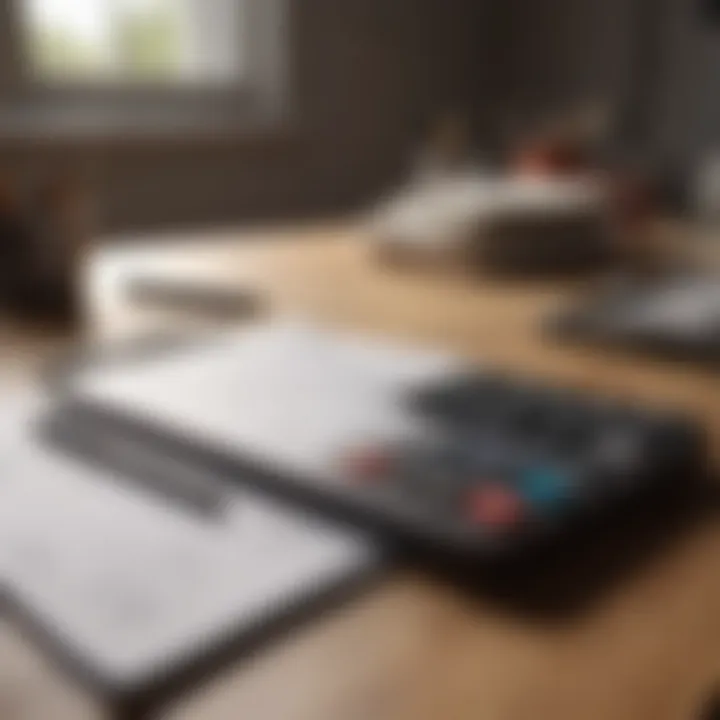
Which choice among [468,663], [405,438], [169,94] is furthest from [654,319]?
[169,94]

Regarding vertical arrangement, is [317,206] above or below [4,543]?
below

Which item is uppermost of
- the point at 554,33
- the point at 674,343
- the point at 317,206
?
the point at 554,33

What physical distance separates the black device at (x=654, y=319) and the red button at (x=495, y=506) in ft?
1.22

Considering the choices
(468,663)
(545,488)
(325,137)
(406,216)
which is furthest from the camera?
(325,137)

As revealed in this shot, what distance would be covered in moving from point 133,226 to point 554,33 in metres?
1.04

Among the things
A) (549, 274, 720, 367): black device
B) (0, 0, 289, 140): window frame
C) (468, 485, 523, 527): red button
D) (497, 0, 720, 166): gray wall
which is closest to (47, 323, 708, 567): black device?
(468, 485, 523, 527): red button

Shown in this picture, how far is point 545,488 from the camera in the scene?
54 centimetres

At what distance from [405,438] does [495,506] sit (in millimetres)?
103

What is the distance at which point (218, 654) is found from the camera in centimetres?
43

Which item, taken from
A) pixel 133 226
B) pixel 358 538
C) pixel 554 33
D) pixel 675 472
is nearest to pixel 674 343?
pixel 675 472

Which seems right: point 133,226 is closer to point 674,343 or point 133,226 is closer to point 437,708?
point 674,343

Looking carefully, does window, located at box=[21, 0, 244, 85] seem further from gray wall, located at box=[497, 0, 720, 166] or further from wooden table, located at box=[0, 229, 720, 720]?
wooden table, located at box=[0, 229, 720, 720]

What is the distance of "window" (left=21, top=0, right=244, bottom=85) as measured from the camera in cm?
210

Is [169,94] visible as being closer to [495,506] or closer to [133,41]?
[133,41]
